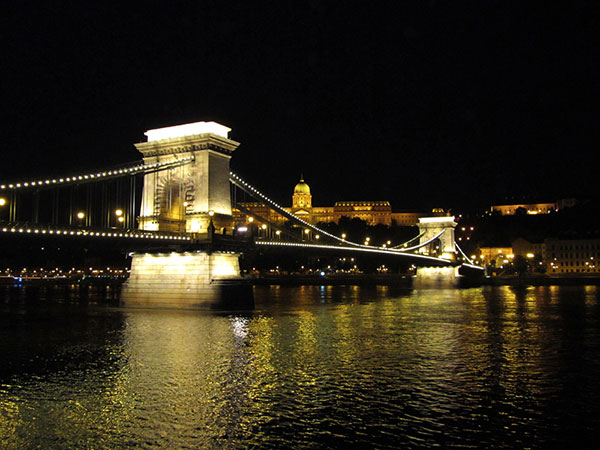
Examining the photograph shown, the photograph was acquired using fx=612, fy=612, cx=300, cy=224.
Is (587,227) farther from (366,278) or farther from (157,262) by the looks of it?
(157,262)

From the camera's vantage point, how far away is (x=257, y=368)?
1608 centimetres

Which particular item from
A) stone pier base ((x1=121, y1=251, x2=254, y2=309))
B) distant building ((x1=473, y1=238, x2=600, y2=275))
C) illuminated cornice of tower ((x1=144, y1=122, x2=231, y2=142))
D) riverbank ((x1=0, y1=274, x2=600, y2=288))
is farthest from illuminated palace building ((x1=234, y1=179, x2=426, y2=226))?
stone pier base ((x1=121, y1=251, x2=254, y2=309))

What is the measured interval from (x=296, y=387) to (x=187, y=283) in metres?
19.2

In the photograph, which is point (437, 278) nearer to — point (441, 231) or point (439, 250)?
point (441, 231)

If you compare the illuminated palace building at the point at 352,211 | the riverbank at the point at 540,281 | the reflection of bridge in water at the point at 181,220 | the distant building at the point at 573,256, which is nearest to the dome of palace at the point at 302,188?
the illuminated palace building at the point at 352,211

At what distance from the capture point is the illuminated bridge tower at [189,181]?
34.2 meters

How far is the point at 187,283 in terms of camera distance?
32.0 meters

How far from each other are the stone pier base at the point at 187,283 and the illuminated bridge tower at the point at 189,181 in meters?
2.33

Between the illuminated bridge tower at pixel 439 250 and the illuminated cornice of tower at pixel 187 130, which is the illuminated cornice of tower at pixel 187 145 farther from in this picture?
the illuminated bridge tower at pixel 439 250

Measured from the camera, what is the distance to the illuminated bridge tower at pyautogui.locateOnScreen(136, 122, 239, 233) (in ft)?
112

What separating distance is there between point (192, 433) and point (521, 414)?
19.7 feet

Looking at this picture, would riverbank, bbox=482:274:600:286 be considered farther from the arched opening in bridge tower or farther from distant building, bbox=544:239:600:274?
the arched opening in bridge tower

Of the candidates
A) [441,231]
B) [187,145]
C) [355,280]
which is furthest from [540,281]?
[187,145]

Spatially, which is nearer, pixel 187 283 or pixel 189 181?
pixel 187 283
